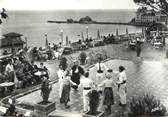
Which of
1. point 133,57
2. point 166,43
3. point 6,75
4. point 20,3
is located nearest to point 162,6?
point 133,57

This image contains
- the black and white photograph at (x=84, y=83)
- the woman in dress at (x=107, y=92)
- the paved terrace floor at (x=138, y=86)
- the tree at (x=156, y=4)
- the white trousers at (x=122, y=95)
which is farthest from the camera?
the tree at (x=156, y=4)

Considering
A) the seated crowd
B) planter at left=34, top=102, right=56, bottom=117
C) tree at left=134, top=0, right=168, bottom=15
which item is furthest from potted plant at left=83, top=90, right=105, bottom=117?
tree at left=134, top=0, right=168, bottom=15

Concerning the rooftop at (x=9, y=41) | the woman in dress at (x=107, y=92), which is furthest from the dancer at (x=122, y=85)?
the rooftop at (x=9, y=41)

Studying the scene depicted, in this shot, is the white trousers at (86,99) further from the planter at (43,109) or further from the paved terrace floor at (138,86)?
the planter at (43,109)

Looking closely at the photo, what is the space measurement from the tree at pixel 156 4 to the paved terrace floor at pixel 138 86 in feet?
6.61

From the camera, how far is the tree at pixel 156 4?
9828mm

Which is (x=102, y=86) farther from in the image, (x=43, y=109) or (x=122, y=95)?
(x=43, y=109)

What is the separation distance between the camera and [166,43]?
16359mm

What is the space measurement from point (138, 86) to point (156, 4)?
10.9ft

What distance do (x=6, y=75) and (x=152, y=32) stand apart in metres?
11.0

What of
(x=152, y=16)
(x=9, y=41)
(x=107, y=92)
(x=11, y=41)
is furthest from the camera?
(x=9, y=41)

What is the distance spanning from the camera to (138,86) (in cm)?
835

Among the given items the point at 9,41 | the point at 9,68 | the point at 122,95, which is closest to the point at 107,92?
the point at 122,95

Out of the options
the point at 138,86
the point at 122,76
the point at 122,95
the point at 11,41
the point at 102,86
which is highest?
the point at 122,76
